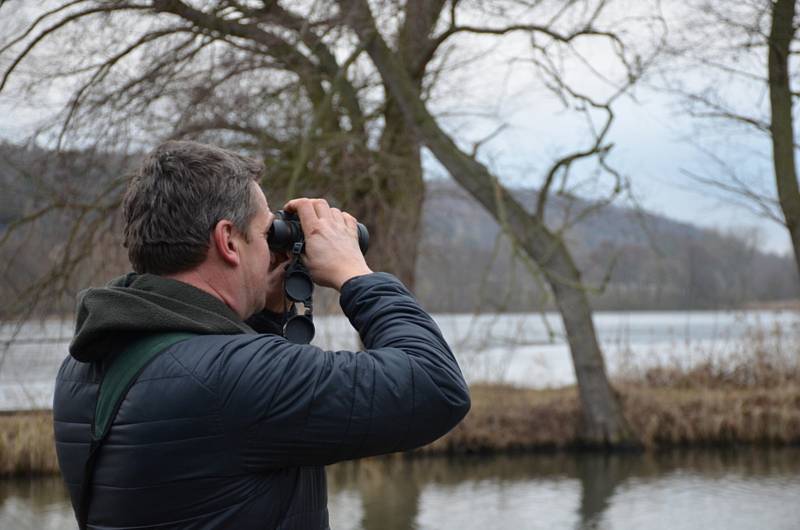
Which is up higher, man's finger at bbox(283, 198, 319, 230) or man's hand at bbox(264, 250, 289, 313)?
→ man's finger at bbox(283, 198, 319, 230)

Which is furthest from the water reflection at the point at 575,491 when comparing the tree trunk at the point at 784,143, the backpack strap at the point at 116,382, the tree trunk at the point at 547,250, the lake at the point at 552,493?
the backpack strap at the point at 116,382

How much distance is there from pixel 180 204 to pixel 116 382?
0.77ft

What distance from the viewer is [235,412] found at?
110 cm

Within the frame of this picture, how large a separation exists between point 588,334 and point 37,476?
18.2 ft

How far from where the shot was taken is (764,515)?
23.0ft

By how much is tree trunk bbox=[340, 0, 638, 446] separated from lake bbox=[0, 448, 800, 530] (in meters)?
0.40

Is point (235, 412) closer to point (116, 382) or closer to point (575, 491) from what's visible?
point (116, 382)

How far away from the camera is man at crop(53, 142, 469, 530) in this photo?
1.11 meters

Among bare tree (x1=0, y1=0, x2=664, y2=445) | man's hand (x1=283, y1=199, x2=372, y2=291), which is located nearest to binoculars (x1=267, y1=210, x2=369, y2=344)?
man's hand (x1=283, y1=199, x2=372, y2=291)

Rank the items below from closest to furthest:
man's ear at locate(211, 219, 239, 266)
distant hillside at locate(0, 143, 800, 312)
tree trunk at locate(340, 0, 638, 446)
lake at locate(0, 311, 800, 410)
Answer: man's ear at locate(211, 219, 239, 266) < distant hillside at locate(0, 143, 800, 312) < lake at locate(0, 311, 800, 410) < tree trunk at locate(340, 0, 638, 446)

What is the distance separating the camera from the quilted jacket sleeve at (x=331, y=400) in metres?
1.10

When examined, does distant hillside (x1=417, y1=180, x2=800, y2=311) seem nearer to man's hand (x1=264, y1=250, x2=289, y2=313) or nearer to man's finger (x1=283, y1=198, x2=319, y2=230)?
man's hand (x1=264, y1=250, x2=289, y2=313)

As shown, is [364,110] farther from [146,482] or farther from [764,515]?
[146,482]

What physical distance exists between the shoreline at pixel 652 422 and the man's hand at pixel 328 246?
26.9 feet
